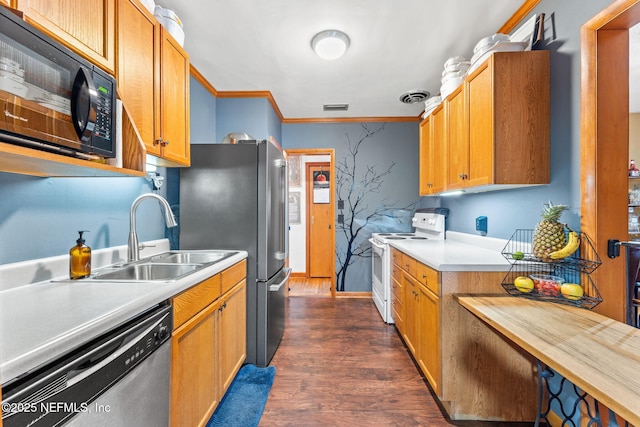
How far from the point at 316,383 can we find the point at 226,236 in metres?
1.24

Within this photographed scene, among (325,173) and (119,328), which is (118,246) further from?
(325,173)

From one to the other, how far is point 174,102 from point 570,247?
2.32 meters

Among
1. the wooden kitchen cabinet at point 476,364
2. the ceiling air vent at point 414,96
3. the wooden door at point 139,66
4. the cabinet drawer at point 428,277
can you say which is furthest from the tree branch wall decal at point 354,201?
the wooden door at point 139,66

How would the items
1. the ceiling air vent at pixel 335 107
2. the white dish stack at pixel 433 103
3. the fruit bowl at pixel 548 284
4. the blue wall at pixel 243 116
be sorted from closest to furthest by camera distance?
the fruit bowl at pixel 548 284 < the white dish stack at pixel 433 103 < the blue wall at pixel 243 116 < the ceiling air vent at pixel 335 107

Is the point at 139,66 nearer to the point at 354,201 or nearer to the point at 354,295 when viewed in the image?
the point at 354,201

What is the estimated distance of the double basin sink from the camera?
55.4 inches

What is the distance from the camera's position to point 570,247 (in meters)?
1.35

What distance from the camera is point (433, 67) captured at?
2.59m

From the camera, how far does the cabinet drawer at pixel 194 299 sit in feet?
3.92

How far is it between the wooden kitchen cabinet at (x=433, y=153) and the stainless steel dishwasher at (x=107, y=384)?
244 centimetres

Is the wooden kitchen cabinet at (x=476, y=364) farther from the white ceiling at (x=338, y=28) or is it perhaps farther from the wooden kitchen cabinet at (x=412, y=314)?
the white ceiling at (x=338, y=28)

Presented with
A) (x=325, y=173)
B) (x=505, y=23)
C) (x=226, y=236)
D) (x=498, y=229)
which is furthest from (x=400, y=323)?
(x=325, y=173)

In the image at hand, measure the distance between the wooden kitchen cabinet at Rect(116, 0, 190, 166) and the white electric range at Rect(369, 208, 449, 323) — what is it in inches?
86.1

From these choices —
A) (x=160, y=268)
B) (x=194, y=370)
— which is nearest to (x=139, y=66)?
(x=160, y=268)
